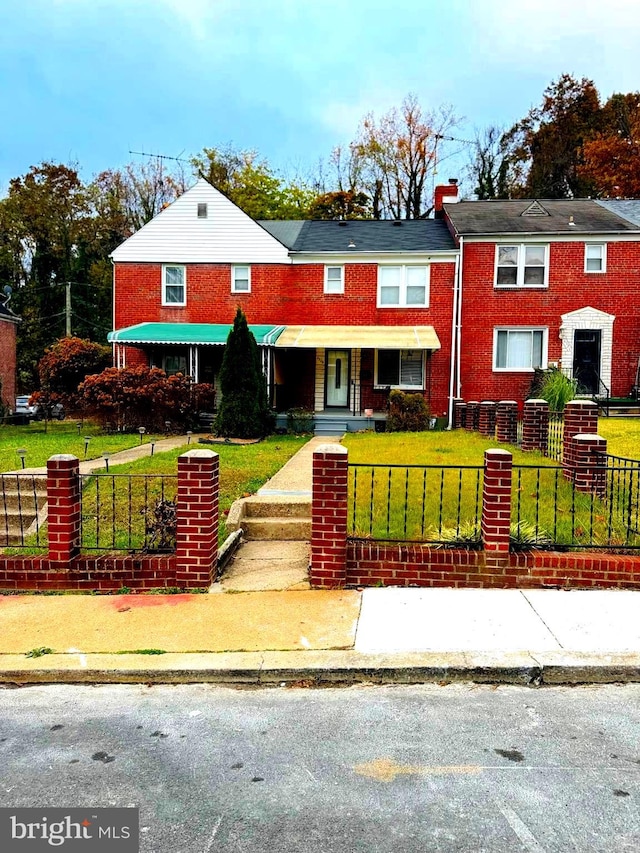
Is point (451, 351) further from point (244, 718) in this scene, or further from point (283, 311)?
point (244, 718)

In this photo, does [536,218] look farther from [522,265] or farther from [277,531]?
[277,531]

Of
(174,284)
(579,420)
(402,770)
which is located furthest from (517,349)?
(402,770)

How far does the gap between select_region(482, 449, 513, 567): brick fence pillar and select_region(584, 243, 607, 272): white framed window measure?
17.8 metres

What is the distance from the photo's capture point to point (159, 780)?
3312 mm

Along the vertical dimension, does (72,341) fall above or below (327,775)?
above

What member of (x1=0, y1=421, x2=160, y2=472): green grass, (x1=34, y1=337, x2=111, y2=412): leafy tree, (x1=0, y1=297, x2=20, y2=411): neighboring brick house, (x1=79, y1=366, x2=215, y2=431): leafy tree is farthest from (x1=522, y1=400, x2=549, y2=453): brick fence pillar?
(x1=0, y1=297, x2=20, y2=411): neighboring brick house

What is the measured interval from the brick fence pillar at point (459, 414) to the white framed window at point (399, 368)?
1.70 m

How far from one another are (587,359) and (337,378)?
28.5ft

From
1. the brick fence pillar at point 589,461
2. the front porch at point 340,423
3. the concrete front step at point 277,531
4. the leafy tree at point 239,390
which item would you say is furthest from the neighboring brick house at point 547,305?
the concrete front step at point 277,531

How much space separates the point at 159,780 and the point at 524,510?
18.4 feet

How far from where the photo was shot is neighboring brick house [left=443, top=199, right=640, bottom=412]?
70.5ft

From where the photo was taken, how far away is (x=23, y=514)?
8.76 meters

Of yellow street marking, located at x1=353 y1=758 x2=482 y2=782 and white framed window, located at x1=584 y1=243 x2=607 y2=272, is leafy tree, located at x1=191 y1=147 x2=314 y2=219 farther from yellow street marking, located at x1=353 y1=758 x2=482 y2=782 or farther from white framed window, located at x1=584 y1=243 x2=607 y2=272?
yellow street marking, located at x1=353 y1=758 x2=482 y2=782

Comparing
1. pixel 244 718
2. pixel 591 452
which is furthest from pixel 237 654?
pixel 591 452
